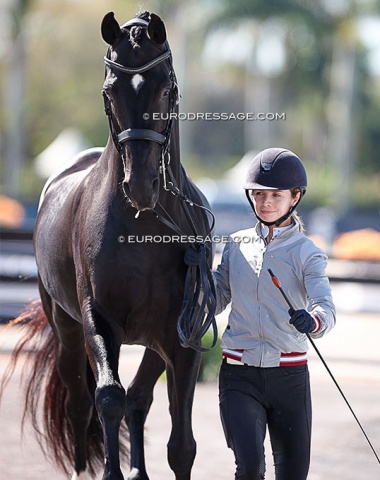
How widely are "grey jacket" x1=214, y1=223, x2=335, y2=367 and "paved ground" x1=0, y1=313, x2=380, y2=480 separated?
78.4 inches

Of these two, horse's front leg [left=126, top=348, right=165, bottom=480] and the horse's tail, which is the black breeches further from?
the horse's tail

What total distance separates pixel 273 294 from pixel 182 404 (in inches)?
28.3

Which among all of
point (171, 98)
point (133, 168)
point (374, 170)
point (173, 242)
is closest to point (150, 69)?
point (171, 98)

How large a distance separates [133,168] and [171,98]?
386 millimetres

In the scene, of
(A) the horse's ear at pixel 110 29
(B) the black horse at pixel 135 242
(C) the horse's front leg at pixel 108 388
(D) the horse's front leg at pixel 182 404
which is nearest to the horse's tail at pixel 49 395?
(B) the black horse at pixel 135 242

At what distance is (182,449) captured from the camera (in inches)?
180

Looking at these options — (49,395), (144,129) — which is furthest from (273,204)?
(49,395)

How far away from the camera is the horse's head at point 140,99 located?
12.9ft

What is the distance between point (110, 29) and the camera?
13.6 feet

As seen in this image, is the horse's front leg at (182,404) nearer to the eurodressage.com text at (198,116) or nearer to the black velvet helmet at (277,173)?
the black velvet helmet at (277,173)

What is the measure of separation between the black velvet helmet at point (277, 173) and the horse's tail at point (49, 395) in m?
1.92

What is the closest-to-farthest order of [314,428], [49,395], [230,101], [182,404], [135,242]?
1. [135,242]
2. [182,404]
3. [49,395]
4. [314,428]
5. [230,101]

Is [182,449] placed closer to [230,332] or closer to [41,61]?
[230,332]

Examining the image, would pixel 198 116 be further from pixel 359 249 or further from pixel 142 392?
pixel 359 249
